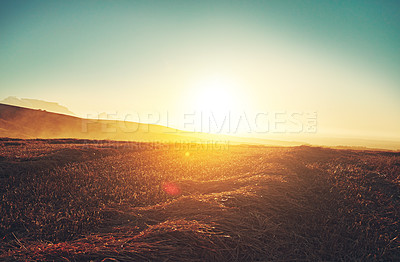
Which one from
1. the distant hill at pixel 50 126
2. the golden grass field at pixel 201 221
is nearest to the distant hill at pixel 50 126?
the distant hill at pixel 50 126

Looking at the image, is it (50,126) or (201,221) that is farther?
(50,126)

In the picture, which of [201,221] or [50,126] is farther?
[50,126]

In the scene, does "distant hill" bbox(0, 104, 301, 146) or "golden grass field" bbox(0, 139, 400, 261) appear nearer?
"golden grass field" bbox(0, 139, 400, 261)

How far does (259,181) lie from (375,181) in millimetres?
4121

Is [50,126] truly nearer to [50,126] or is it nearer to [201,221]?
[50,126]

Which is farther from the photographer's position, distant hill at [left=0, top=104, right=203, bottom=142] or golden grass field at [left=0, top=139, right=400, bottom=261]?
distant hill at [left=0, top=104, right=203, bottom=142]

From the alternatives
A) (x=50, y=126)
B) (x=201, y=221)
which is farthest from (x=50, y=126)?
(x=201, y=221)

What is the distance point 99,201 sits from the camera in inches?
165

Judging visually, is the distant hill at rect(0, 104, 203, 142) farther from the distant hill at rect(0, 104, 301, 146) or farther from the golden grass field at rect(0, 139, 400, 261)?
the golden grass field at rect(0, 139, 400, 261)

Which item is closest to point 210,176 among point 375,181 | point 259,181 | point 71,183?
point 259,181

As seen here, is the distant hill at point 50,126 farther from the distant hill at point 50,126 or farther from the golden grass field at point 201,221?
the golden grass field at point 201,221

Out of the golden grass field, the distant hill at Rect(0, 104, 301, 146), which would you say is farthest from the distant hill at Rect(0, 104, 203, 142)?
the golden grass field

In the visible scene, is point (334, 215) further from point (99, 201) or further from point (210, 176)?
point (99, 201)

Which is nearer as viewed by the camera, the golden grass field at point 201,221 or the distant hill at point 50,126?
the golden grass field at point 201,221
